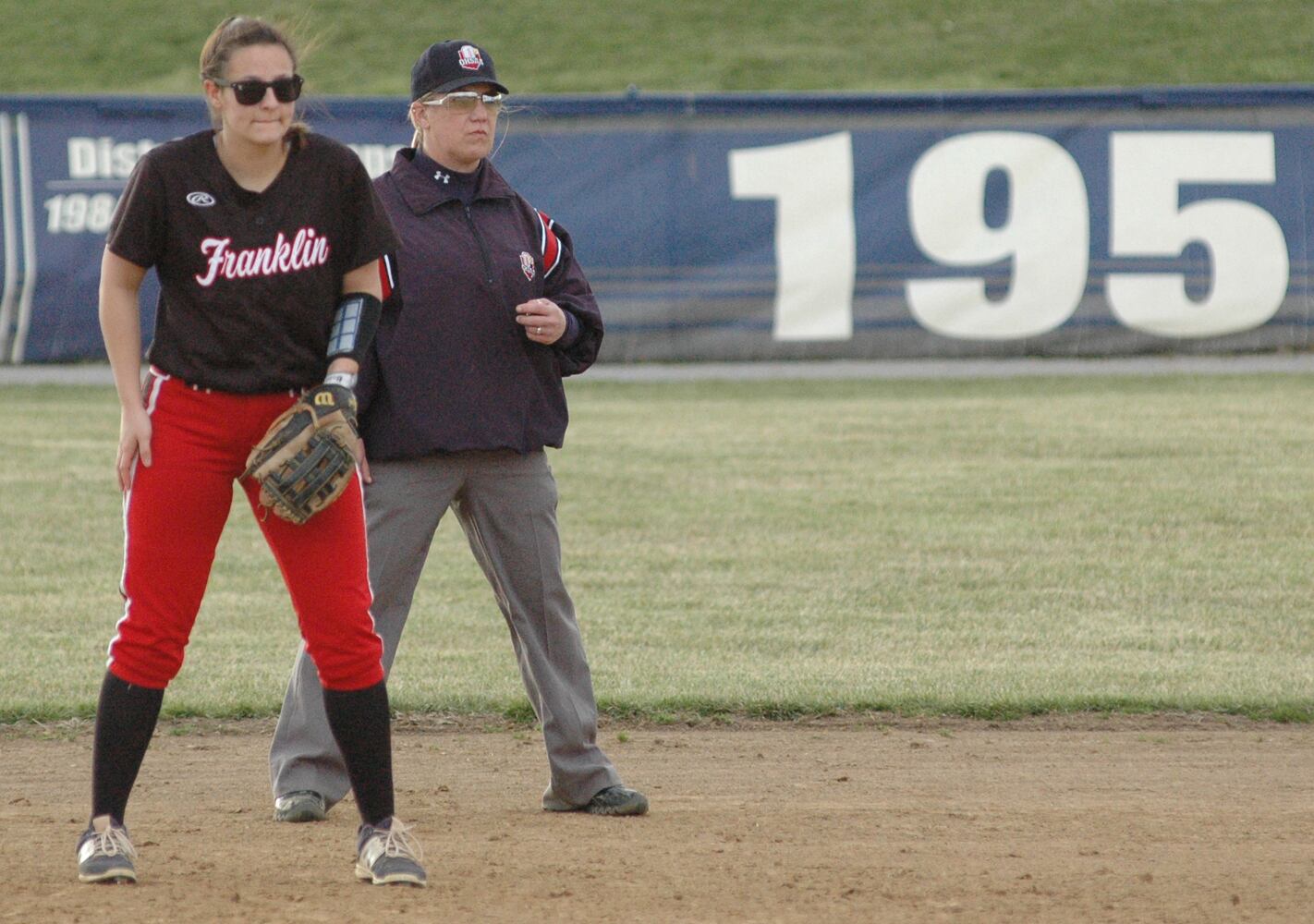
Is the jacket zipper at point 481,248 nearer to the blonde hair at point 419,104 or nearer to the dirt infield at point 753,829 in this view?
the blonde hair at point 419,104

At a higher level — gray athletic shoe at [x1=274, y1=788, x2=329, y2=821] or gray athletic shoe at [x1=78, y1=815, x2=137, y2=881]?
gray athletic shoe at [x1=78, y1=815, x2=137, y2=881]

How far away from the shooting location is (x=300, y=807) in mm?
4344

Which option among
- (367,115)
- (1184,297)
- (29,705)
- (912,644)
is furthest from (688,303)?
(29,705)

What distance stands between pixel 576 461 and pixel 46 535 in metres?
3.43

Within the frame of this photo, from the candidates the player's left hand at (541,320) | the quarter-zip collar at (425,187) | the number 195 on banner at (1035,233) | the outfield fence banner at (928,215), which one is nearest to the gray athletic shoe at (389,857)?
the player's left hand at (541,320)

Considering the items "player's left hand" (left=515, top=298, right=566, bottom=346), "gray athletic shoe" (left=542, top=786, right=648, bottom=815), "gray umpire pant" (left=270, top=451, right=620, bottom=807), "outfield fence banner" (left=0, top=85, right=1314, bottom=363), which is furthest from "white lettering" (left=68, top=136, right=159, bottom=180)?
"gray athletic shoe" (left=542, top=786, right=648, bottom=815)

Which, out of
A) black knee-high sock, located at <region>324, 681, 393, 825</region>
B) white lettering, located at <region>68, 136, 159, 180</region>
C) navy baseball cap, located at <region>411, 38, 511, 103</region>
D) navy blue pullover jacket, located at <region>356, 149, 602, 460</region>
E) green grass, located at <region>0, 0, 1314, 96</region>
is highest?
green grass, located at <region>0, 0, 1314, 96</region>

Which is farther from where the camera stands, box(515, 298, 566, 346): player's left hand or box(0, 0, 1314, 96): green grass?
box(0, 0, 1314, 96): green grass

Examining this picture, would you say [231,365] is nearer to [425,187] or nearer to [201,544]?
[201,544]

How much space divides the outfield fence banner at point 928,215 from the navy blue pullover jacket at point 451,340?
1078 cm

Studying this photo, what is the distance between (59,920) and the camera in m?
3.50

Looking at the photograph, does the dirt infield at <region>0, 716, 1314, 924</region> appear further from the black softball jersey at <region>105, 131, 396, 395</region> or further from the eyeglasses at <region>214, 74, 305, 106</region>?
the eyeglasses at <region>214, 74, 305, 106</region>

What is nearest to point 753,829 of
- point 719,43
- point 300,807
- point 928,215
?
point 300,807

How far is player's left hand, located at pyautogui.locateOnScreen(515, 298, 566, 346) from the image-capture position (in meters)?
4.23
